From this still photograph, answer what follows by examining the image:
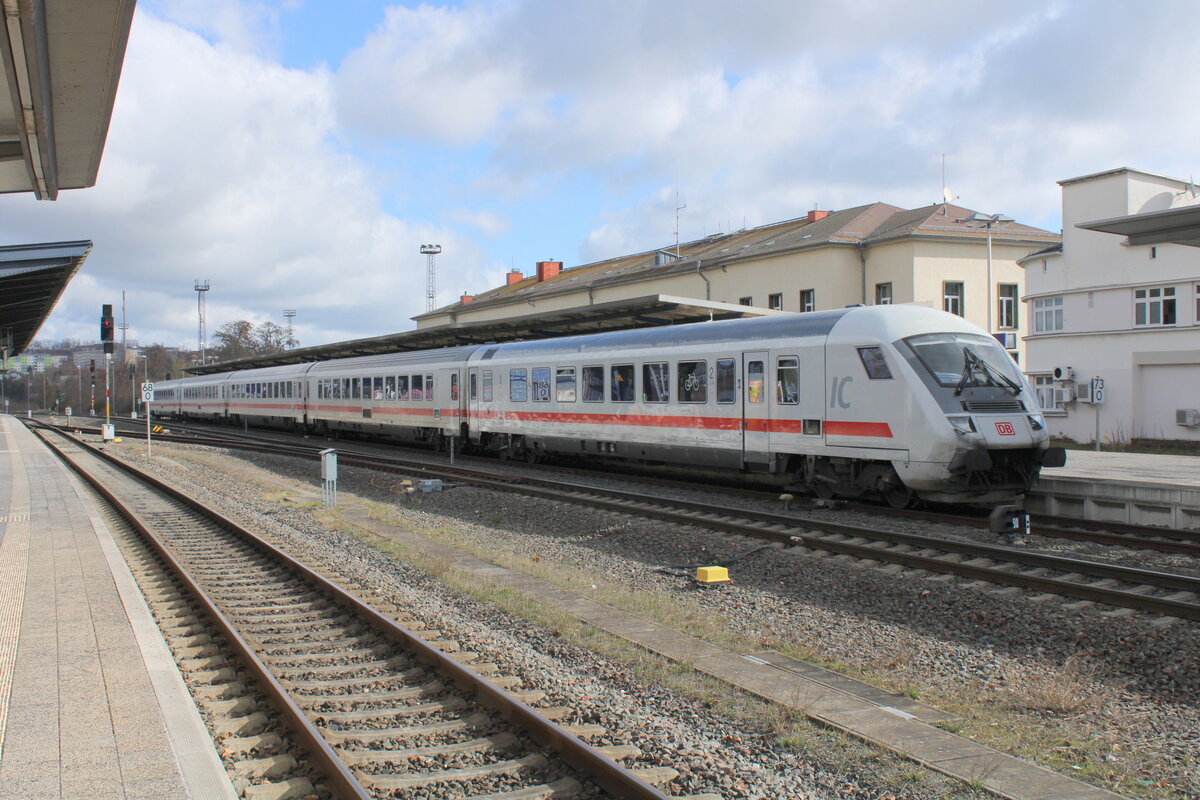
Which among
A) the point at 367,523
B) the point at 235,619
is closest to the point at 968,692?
the point at 235,619

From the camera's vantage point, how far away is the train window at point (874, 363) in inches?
483

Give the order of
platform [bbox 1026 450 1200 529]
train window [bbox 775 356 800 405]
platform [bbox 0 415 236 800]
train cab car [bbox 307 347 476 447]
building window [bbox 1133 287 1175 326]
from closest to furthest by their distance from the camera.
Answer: platform [bbox 0 415 236 800] → platform [bbox 1026 450 1200 529] → train window [bbox 775 356 800 405] → train cab car [bbox 307 347 476 447] → building window [bbox 1133 287 1175 326]

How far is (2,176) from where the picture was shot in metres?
10.9

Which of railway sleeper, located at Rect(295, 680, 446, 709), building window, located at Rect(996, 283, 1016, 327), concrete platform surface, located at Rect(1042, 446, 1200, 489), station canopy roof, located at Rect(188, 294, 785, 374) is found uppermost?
building window, located at Rect(996, 283, 1016, 327)

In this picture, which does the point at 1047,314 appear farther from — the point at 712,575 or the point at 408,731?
the point at 408,731

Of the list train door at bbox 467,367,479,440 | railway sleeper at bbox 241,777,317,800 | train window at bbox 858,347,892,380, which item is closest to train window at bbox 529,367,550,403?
train door at bbox 467,367,479,440

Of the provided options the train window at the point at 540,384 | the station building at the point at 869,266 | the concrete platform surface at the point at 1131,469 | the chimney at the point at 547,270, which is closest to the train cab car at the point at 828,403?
the train window at the point at 540,384

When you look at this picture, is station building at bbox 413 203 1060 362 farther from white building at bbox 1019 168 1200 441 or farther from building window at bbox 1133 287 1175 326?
building window at bbox 1133 287 1175 326

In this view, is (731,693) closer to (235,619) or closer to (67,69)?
(235,619)

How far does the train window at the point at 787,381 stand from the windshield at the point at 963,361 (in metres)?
→ 1.97

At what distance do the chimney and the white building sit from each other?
3445cm

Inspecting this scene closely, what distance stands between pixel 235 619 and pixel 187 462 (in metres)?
20.9

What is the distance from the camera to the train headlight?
450 inches

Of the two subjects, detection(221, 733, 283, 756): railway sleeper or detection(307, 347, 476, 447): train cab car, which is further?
detection(307, 347, 476, 447): train cab car
